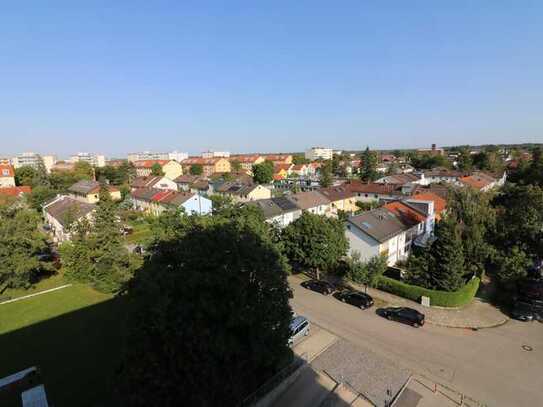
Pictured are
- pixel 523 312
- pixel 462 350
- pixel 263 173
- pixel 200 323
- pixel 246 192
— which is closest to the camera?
pixel 200 323

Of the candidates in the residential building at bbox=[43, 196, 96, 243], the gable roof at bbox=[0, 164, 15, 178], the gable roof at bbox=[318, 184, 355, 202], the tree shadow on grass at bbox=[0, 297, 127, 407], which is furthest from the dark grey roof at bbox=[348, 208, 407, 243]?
the gable roof at bbox=[0, 164, 15, 178]

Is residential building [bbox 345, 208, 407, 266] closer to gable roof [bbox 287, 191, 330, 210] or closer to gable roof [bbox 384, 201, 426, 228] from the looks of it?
gable roof [bbox 384, 201, 426, 228]

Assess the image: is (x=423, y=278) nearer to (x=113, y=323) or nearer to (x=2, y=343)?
(x=113, y=323)

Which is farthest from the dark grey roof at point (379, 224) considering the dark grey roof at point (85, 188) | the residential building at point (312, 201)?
the dark grey roof at point (85, 188)

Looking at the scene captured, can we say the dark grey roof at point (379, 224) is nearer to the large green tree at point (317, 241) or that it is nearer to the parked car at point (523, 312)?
the large green tree at point (317, 241)

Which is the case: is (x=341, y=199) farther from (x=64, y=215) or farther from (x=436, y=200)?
(x=64, y=215)

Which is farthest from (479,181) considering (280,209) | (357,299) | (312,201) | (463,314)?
(357,299)
